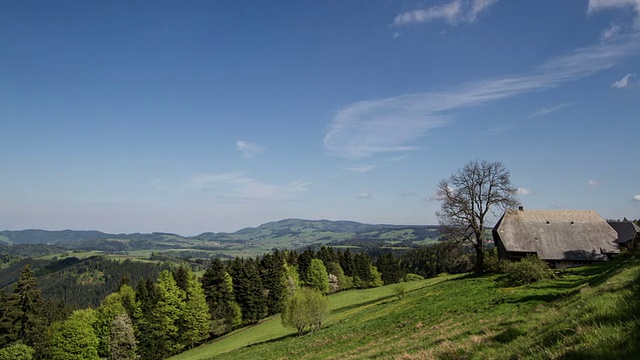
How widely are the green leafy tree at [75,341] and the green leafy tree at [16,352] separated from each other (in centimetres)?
314

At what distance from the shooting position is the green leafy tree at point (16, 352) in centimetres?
5744

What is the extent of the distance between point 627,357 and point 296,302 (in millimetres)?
46999

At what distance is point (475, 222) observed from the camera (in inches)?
1631

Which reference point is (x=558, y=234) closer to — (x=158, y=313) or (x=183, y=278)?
(x=183, y=278)

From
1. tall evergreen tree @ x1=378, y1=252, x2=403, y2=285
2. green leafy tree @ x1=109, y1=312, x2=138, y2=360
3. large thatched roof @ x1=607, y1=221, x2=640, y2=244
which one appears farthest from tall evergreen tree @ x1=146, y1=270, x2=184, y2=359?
large thatched roof @ x1=607, y1=221, x2=640, y2=244

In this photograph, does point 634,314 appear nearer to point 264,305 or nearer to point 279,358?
point 279,358

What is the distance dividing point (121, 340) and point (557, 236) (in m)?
73.2

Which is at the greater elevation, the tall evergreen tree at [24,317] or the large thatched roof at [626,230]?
the large thatched roof at [626,230]

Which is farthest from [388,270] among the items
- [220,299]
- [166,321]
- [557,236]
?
[557,236]

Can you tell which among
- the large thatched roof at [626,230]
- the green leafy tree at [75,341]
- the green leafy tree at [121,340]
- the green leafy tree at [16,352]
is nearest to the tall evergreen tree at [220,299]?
the green leafy tree at [121,340]

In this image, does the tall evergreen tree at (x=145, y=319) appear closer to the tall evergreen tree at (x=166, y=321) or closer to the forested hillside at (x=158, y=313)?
the forested hillside at (x=158, y=313)

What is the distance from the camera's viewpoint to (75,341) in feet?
198

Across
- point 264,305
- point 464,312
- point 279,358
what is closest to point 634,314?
point 464,312

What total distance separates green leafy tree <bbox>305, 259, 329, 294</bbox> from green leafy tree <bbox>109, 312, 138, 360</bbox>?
47.9m
